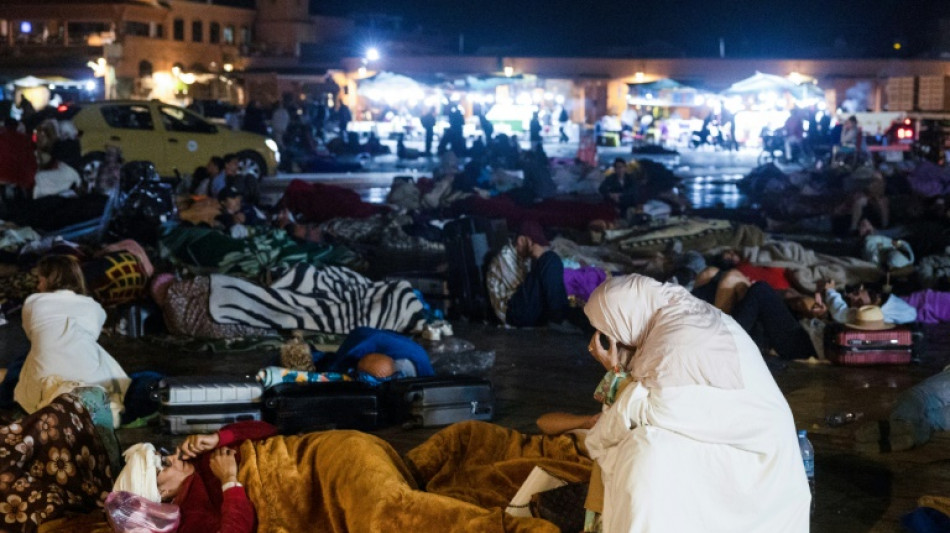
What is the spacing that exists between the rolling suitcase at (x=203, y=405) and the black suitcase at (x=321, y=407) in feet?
0.39

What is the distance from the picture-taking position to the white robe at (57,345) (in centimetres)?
679

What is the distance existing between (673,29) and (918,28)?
33.0 feet

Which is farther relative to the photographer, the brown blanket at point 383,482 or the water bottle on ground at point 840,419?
the water bottle on ground at point 840,419

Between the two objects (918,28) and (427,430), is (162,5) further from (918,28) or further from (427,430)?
(427,430)

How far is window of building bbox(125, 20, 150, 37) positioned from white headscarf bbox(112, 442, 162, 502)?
49.9m

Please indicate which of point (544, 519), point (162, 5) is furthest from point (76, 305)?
point (162, 5)

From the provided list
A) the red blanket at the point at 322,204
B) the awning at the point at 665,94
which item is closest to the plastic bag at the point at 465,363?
the red blanket at the point at 322,204

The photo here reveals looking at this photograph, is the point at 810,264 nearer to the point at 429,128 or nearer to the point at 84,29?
the point at 429,128

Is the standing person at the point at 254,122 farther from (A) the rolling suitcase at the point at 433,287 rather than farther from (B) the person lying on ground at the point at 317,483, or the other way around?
(B) the person lying on ground at the point at 317,483

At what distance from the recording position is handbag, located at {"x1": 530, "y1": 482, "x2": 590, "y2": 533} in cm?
462

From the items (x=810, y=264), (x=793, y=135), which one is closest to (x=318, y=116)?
(x=793, y=135)

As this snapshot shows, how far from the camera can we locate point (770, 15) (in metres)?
57.2

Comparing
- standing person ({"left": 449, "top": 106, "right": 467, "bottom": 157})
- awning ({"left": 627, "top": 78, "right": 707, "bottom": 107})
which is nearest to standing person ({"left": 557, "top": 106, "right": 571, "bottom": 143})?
awning ({"left": 627, "top": 78, "right": 707, "bottom": 107})

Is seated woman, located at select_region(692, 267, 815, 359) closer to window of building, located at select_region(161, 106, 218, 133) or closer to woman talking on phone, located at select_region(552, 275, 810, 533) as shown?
woman talking on phone, located at select_region(552, 275, 810, 533)
